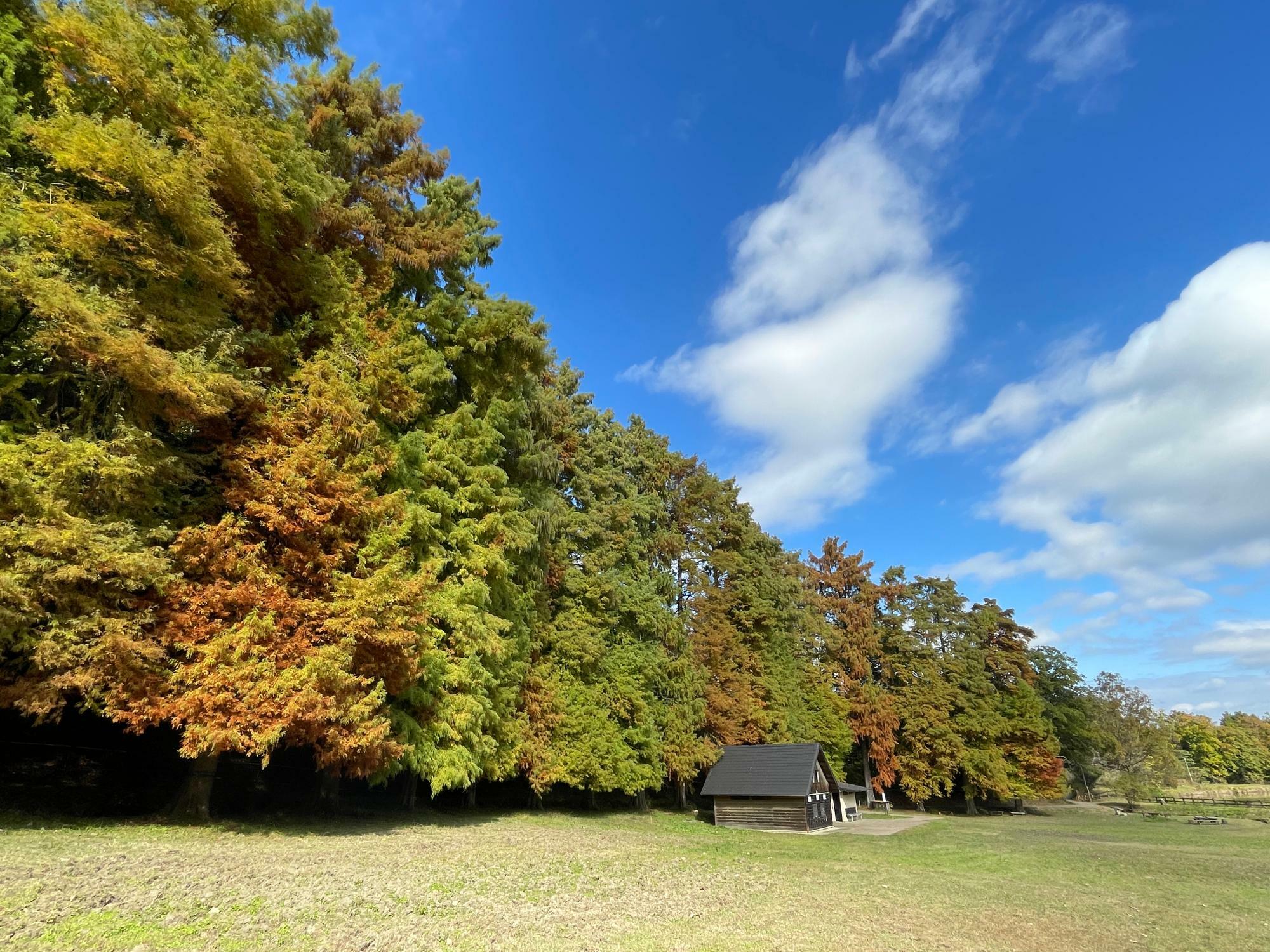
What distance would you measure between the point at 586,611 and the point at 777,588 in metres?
16.4

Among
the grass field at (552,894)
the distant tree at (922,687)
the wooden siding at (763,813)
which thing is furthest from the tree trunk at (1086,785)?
the grass field at (552,894)

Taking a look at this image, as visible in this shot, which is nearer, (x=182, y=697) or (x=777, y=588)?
(x=182, y=697)

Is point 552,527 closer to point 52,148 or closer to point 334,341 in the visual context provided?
→ point 334,341

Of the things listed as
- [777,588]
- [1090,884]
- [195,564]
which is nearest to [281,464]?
[195,564]

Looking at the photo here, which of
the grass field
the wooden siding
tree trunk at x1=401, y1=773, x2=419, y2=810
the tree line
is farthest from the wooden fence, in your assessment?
tree trunk at x1=401, y1=773, x2=419, y2=810

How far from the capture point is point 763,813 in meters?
28.3

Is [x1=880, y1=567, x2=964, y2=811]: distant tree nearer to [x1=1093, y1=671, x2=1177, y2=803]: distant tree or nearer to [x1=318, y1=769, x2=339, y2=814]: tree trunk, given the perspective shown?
[x1=1093, y1=671, x2=1177, y2=803]: distant tree

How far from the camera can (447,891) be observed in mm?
9008

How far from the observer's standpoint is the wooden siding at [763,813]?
1083 inches

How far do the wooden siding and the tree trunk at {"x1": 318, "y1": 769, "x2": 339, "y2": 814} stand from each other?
19.4 metres

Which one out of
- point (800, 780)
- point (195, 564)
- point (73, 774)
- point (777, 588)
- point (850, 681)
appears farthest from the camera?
point (850, 681)

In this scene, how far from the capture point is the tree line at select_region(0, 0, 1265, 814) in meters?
9.79

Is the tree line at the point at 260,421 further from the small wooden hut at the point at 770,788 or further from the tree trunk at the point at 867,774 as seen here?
the tree trunk at the point at 867,774

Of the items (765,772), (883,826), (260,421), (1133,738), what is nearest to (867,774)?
(883,826)
